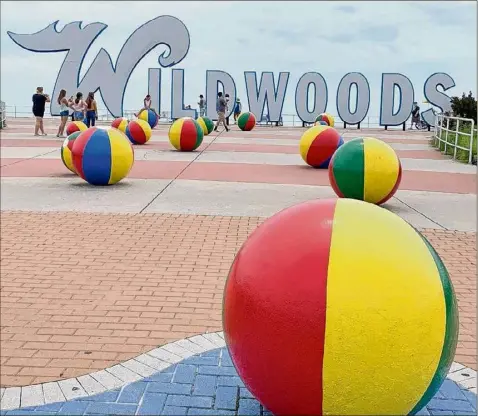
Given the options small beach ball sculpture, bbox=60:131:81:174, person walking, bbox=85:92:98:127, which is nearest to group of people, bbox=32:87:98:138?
person walking, bbox=85:92:98:127

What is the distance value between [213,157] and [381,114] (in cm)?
2060

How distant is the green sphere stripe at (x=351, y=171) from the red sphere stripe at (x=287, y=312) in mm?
6507

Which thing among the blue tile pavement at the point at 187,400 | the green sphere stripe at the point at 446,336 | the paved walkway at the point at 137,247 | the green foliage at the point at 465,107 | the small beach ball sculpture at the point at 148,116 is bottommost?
the blue tile pavement at the point at 187,400

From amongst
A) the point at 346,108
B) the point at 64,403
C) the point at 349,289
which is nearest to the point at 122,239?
the point at 64,403

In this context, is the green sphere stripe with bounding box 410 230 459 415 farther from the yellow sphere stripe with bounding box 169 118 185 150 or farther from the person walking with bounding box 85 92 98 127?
the person walking with bounding box 85 92 98 127

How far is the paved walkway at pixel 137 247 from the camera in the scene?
4977 mm

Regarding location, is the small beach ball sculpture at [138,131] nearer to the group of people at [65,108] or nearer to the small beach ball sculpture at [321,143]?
the group of people at [65,108]

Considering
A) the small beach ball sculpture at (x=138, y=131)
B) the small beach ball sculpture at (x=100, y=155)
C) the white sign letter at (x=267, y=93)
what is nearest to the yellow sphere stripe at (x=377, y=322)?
the small beach ball sculpture at (x=100, y=155)

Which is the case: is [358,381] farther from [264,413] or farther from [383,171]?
[383,171]

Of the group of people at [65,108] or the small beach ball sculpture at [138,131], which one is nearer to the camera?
the small beach ball sculpture at [138,131]

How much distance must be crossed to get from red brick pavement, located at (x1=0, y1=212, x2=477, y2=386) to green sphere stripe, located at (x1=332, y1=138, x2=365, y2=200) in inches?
63.9

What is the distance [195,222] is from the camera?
8.96 meters

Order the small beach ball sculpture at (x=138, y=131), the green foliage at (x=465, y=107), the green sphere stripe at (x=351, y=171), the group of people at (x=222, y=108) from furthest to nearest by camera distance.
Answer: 1. the group of people at (x=222, y=108)
2. the green foliage at (x=465, y=107)
3. the small beach ball sculpture at (x=138, y=131)
4. the green sphere stripe at (x=351, y=171)

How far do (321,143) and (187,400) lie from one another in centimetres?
1138
